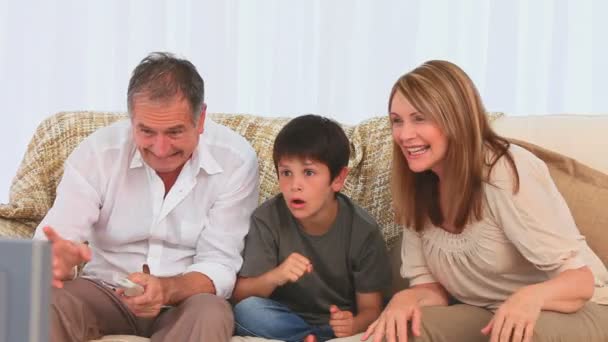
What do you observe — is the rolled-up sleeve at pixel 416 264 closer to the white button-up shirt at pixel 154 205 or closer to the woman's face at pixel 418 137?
the woman's face at pixel 418 137

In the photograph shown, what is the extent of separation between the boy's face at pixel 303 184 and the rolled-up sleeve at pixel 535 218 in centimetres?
44

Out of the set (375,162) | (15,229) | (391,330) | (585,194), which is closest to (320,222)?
(375,162)

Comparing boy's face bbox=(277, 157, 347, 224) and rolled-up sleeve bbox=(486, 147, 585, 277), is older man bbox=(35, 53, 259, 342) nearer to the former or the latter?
boy's face bbox=(277, 157, 347, 224)

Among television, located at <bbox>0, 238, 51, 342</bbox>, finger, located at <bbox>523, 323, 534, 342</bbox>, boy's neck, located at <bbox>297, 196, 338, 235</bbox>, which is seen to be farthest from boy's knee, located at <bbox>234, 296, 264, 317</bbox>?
television, located at <bbox>0, 238, 51, 342</bbox>

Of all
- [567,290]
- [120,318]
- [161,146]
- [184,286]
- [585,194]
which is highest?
[161,146]

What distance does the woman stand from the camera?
197cm

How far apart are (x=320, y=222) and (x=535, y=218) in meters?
0.60

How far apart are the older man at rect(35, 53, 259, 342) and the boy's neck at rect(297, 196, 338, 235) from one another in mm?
152

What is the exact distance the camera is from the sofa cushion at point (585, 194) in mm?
2369

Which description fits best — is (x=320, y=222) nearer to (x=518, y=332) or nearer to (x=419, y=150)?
(x=419, y=150)

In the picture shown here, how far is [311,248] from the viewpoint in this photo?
2418mm

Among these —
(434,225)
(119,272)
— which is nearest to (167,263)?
(119,272)

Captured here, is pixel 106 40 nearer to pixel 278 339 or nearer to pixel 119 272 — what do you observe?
pixel 119 272

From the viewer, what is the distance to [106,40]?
3.70 m
